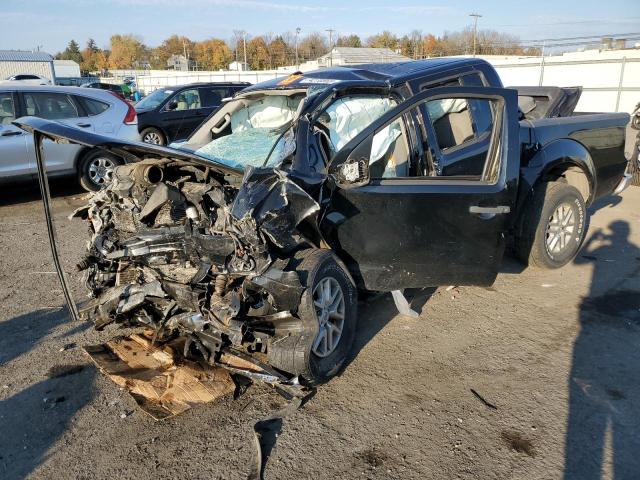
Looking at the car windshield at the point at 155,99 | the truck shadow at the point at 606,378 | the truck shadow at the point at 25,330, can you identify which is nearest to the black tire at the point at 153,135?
the car windshield at the point at 155,99

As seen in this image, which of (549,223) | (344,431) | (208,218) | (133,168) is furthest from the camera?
(549,223)

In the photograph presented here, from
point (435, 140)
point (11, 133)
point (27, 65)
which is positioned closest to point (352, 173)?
point (435, 140)

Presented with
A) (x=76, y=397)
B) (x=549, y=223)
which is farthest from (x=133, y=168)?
(x=549, y=223)

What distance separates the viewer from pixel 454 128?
4.64m

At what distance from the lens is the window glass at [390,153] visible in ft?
13.2

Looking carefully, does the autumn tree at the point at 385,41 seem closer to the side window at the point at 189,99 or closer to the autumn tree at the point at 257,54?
the autumn tree at the point at 257,54

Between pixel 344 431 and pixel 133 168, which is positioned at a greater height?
pixel 133 168

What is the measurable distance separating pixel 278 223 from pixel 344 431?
1262 mm

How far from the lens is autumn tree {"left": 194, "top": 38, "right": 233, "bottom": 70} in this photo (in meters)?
78.9

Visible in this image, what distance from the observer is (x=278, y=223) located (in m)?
3.09

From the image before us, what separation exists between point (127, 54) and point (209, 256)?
105m

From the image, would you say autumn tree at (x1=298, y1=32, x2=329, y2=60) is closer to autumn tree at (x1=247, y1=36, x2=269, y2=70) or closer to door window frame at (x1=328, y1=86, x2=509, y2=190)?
autumn tree at (x1=247, y1=36, x2=269, y2=70)

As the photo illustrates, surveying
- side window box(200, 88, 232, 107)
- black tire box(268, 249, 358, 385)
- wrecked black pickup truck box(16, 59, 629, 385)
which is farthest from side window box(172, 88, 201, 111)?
black tire box(268, 249, 358, 385)

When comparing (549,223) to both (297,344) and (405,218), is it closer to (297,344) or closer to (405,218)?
(405,218)
